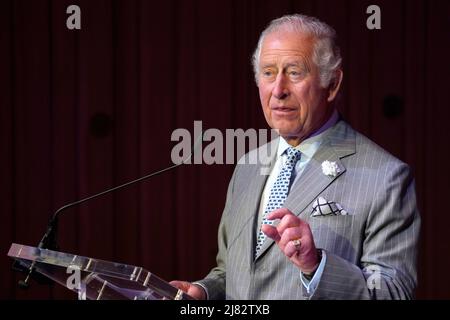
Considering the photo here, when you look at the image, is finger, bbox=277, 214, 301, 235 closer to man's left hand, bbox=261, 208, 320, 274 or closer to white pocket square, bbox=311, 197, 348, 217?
man's left hand, bbox=261, 208, 320, 274

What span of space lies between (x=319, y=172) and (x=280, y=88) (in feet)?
0.87

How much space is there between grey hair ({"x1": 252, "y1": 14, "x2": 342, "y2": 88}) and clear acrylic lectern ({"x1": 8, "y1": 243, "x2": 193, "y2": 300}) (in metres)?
→ 0.80

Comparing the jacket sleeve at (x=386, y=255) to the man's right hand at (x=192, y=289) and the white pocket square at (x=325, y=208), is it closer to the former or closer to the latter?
the white pocket square at (x=325, y=208)

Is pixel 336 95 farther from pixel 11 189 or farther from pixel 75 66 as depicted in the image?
pixel 11 189

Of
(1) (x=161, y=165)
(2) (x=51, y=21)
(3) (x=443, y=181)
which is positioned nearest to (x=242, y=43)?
(1) (x=161, y=165)

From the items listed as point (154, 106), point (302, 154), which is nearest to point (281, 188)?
point (302, 154)

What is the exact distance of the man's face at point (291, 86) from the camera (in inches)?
73.8

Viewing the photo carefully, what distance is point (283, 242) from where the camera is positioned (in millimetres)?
1404

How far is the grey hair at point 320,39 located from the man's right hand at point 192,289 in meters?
0.69

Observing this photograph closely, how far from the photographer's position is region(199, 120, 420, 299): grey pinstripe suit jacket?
5.23ft

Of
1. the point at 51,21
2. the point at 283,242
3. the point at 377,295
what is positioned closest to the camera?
the point at 283,242

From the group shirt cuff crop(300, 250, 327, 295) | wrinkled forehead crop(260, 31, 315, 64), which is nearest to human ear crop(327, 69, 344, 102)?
wrinkled forehead crop(260, 31, 315, 64)

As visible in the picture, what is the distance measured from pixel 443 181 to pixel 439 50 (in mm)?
665

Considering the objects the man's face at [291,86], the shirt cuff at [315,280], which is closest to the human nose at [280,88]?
the man's face at [291,86]
